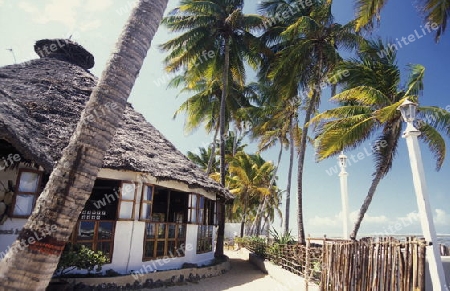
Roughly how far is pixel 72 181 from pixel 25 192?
5.50 meters

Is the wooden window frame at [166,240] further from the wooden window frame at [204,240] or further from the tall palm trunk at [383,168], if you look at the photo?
the tall palm trunk at [383,168]

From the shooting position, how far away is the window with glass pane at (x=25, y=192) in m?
7.12

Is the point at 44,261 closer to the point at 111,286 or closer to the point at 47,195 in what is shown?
the point at 47,195

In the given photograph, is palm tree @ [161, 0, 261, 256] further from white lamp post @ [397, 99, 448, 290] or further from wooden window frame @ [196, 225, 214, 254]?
white lamp post @ [397, 99, 448, 290]

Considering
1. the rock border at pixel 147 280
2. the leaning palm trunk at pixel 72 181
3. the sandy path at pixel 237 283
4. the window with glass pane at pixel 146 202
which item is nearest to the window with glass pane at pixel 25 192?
the rock border at pixel 147 280

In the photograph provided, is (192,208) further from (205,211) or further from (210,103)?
(210,103)

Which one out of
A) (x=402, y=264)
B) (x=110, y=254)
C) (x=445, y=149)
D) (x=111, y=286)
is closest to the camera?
(x=402, y=264)

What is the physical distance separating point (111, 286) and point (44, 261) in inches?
221

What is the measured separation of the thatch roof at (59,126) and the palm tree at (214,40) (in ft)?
15.0

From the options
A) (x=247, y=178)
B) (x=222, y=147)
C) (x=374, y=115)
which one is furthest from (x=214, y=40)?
(x=247, y=178)

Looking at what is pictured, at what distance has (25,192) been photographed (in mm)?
7223

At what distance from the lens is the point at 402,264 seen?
4.05m

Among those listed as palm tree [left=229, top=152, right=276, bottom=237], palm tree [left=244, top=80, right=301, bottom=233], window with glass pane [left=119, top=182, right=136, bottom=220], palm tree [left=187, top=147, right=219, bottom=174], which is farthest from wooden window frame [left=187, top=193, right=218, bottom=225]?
palm tree [left=187, top=147, right=219, bottom=174]

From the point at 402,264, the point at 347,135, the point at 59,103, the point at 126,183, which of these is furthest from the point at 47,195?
the point at 347,135
